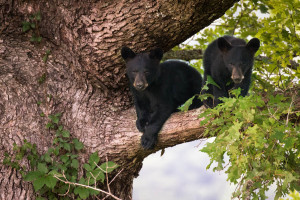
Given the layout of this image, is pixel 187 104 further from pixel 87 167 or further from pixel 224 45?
pixel 87 167

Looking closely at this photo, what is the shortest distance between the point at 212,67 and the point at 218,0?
928 millimetres

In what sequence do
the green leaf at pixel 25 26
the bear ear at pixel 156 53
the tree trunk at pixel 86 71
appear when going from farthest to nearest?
the green leaf at pixel 25 26
the bear ear at pixel 156 53
the tree trunk at pixel 86 71

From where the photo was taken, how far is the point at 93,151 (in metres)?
5.12

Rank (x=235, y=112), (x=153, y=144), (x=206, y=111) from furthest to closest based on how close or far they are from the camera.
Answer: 1. (x=153, y=144)
2. (x=206, y=111)
3. (x=235, y=112)

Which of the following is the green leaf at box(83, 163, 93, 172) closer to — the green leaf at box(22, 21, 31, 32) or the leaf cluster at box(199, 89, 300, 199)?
the leaf cluster at box(199, 89, 300, 199)

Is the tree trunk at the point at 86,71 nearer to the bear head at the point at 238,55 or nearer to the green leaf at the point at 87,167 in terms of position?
the green leaf at the point at 87,167

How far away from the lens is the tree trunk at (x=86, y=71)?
473 centimetres

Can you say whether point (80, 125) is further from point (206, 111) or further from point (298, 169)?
point (298, 169)

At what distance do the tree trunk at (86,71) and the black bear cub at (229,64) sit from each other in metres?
0.45

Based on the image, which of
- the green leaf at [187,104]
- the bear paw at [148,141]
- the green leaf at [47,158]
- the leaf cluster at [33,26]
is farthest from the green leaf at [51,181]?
the leaf cluster at [33,26]

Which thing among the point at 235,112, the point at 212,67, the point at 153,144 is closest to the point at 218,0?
the point at 212,67

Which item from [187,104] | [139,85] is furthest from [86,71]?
[187,104]

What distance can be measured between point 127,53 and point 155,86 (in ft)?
A: 2.08

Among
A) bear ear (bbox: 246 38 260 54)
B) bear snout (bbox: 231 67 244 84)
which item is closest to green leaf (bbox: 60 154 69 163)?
bear snout (bbox: 231 67 244 84)
